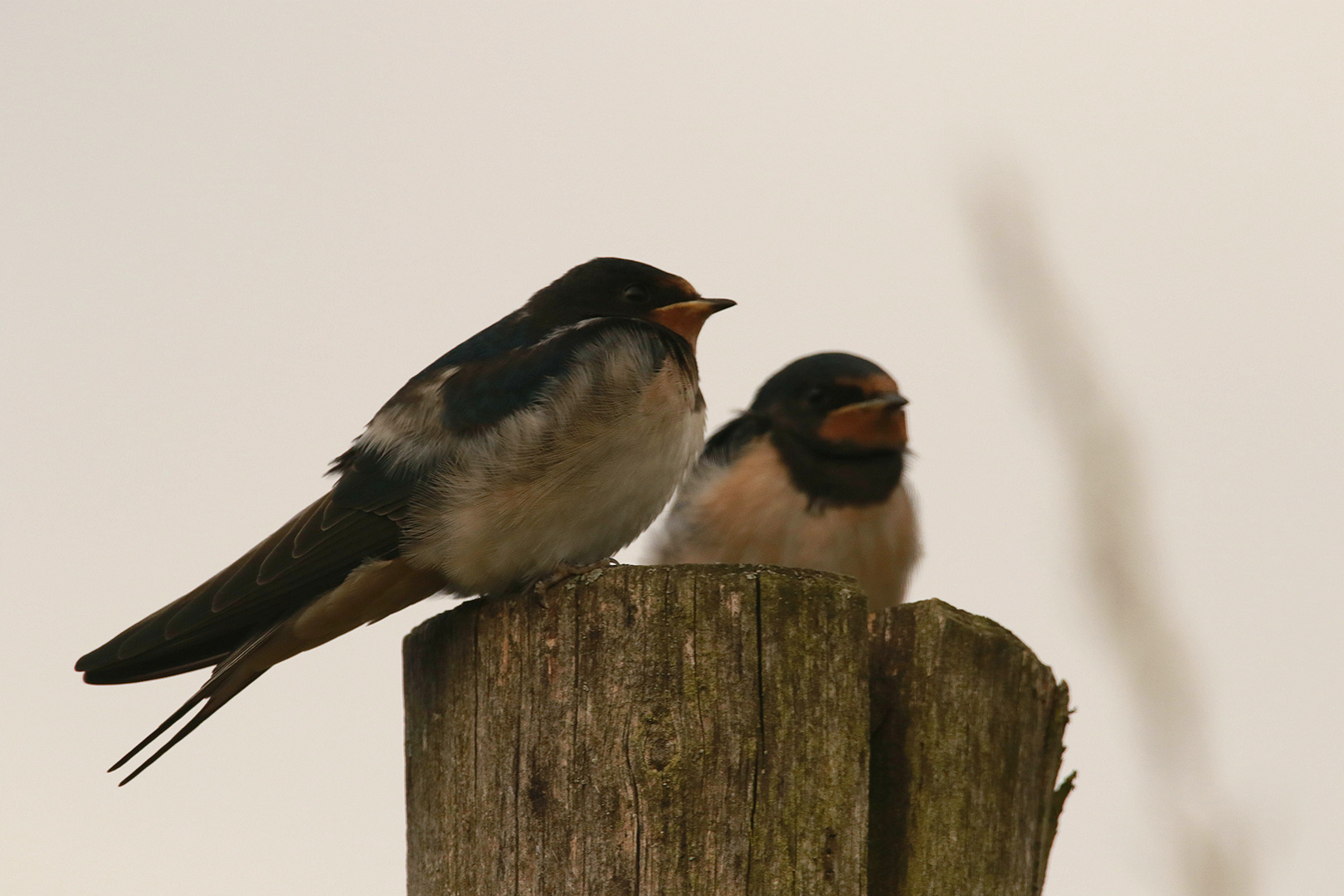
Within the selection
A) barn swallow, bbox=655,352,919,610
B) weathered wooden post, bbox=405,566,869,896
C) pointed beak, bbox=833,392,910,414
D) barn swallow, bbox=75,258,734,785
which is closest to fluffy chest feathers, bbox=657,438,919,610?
barn swallow, bbox=655,352,919,610

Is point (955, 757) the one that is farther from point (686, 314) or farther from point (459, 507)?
point (686, 314)

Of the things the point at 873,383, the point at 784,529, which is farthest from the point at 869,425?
the point at 784,529

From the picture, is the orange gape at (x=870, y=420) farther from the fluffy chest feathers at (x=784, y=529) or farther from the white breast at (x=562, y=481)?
the white breast at (x=562, y=481)

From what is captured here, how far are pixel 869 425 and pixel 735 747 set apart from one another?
290 cm

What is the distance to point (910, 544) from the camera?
5.05m

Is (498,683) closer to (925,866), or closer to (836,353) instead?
(925,866)

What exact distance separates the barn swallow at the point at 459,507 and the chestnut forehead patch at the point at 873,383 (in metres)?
1.56

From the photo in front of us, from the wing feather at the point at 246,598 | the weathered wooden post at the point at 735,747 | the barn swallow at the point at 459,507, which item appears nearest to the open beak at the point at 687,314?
the barn swallow at the point at 459,507

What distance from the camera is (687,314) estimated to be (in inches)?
147

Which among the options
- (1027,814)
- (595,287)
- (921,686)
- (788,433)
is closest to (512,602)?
(921,686)

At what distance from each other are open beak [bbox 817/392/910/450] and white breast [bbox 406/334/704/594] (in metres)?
1.65

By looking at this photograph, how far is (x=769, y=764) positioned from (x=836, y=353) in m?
3.02

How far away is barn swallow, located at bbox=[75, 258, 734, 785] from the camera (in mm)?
3018

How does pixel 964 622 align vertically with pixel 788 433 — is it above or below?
below
